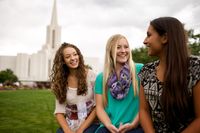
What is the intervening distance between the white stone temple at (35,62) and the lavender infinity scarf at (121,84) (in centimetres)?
9774

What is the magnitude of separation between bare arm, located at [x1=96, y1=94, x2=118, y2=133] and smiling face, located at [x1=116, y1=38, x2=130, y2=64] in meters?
0.52

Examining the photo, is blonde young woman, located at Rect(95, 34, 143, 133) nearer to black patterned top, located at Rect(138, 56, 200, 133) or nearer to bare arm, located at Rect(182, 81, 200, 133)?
black patterned top, located at Rect(138, 56, 200, 133)

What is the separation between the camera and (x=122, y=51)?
3936mm

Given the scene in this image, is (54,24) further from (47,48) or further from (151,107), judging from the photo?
(151,107)

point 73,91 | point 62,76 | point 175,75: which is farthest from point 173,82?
point 62,76

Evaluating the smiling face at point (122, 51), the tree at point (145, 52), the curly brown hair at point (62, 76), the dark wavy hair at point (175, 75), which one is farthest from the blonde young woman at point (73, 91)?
the tree at point (145, 52)

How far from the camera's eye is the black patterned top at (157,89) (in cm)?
280

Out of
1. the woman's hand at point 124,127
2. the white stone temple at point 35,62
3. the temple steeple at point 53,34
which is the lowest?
the woman's hand at point 124,127

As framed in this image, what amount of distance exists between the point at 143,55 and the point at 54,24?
2600 inches

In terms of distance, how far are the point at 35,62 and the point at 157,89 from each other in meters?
102

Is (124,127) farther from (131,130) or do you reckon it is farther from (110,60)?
(110,60)

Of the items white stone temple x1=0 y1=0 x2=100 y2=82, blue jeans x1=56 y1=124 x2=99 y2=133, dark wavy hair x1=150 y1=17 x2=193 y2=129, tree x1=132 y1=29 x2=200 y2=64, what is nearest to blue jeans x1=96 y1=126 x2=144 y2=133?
blue jeans x1=56 y1=124 x2=99 y2=133

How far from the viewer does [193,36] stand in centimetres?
3212

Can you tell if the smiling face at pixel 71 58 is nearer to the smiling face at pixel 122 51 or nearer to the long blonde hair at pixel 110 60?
the long blonde hair at pixel 110 60
